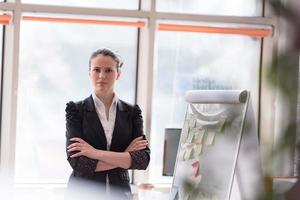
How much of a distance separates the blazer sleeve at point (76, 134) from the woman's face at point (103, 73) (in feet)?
0.62

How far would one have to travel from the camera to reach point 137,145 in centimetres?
315

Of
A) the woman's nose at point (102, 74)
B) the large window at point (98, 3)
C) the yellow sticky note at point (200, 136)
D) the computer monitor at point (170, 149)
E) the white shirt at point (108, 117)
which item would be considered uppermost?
the large window at point (98, 3)

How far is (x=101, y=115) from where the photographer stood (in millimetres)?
3135

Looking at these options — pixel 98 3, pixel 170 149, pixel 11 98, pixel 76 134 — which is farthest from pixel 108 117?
pixel 98 3

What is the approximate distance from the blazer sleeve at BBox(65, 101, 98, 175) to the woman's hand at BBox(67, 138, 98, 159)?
2cm

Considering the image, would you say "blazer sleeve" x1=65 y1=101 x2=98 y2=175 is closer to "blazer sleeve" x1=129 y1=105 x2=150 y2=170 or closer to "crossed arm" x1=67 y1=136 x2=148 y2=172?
"crossed arm" x1=67 y1=136 x2=148 y2=172

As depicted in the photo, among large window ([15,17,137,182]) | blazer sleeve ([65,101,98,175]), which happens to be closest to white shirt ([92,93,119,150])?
blazer sleeve ([65,101,98,175])

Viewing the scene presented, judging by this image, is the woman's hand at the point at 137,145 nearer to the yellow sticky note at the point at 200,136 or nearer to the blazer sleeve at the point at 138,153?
the blazer sleeve at the point at 138,153

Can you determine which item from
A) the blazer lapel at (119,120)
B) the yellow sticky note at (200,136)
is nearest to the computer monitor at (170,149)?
the yellow sticky note at (200,136)

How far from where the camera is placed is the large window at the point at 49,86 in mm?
4430

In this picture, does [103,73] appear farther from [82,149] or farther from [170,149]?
[170,149]

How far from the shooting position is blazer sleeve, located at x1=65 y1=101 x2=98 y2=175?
9.85ft

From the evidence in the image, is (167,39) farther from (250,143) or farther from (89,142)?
(250,143)

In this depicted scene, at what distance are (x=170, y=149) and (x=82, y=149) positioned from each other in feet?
3.18
